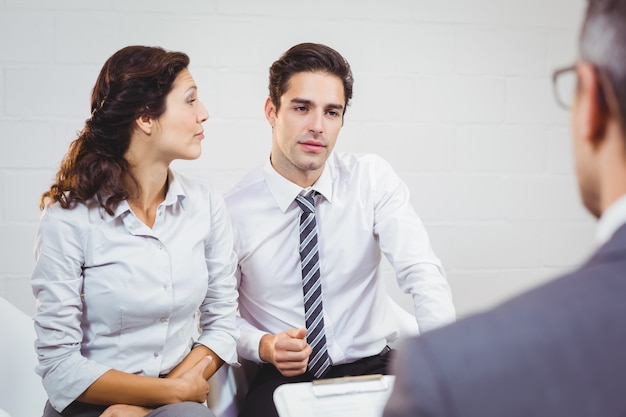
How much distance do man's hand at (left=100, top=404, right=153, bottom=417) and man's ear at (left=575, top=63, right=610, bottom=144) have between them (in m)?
1.35

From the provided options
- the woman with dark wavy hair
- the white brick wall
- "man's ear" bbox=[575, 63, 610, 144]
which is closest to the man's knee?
the woman with dark wavy hair

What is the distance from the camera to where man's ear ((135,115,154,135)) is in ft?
5.91

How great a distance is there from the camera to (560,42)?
2.89m

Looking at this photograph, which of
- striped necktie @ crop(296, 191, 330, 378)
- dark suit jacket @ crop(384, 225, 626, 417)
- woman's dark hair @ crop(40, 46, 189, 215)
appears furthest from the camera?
striped necktie @ crop(296, 191, 330, 378)

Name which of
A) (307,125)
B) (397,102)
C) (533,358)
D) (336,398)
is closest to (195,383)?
(336,398)

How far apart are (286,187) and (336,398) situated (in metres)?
0.85

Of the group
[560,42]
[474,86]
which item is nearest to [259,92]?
[474,86]

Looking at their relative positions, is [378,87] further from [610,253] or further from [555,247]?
[610,253]

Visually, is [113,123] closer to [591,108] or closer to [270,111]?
[270,111]

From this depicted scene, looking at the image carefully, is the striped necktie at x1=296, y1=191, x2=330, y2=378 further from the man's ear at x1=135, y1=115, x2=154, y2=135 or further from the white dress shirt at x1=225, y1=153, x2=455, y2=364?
the man's ear at x1=135, y1=115, x2=154, y2=135

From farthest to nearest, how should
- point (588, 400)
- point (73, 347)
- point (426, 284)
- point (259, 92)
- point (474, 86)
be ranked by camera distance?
point (474, 86)
point (259, 92)
point (426, 284)
point (73, 347)
point (588, 400)

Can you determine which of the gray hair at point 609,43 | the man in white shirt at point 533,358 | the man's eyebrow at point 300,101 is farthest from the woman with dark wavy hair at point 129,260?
the gray hair at point 609,43

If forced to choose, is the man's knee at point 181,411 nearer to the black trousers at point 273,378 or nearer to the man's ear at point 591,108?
the black trousers at point 273,378

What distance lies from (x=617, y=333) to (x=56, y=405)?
1.48m
